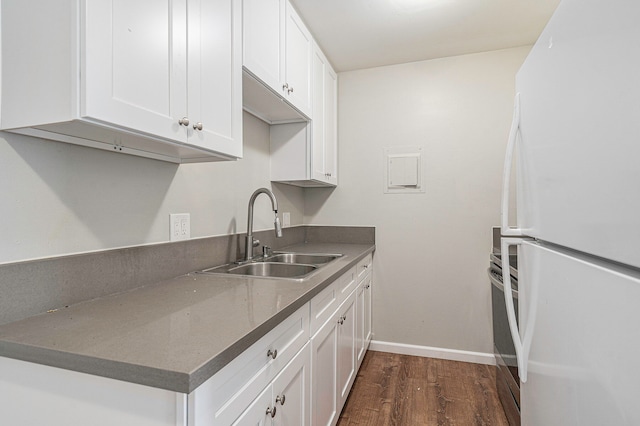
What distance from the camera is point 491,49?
2424 millimetres

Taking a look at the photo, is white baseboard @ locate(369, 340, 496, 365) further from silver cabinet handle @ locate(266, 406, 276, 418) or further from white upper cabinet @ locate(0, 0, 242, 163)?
white upper cabinet @ locate(0, 0, 242, 163)

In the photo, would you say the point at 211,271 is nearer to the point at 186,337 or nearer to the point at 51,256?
the point at 51,256

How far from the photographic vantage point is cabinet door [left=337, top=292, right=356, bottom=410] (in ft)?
5.53

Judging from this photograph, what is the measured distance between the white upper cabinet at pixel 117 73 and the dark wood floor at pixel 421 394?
1.72 metres

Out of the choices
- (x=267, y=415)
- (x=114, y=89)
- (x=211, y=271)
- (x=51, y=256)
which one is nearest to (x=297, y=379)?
(x=267, y=415)

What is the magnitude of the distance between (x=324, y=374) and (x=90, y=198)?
1143mm

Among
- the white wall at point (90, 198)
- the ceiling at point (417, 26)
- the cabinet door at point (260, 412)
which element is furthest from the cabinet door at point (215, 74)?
the ceiling at point (417, 26)

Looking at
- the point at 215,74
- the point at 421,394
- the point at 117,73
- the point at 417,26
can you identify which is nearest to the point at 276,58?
the point at 215,74

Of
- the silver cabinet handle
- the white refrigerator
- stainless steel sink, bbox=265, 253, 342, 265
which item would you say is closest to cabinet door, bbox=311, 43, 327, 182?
stainless steel sink, bbox=265, 253, 342, 265

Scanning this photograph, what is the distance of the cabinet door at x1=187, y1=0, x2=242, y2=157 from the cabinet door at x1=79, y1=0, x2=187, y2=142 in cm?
4

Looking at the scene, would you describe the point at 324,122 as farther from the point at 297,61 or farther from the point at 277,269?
the point at 277,269

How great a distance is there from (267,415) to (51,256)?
0.76 metres

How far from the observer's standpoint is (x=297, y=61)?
6.23ft

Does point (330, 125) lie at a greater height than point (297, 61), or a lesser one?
lesser
